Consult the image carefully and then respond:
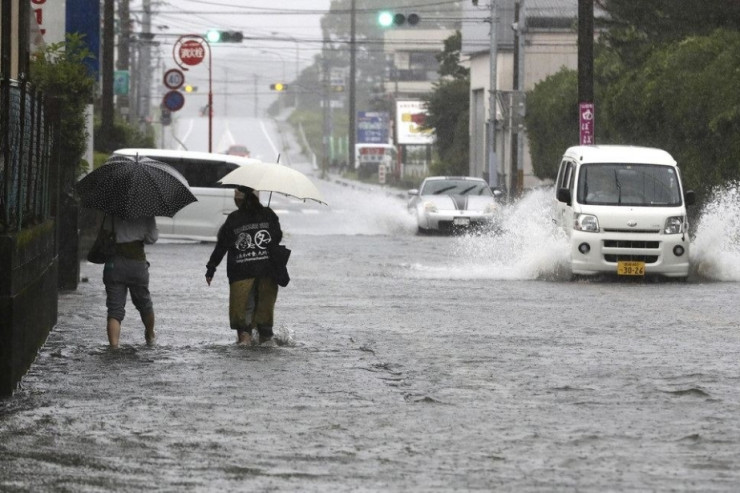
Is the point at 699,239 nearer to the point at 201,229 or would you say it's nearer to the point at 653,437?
the point at 201,229

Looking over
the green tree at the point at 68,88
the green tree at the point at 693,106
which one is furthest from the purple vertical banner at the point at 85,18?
the green tree at the point at 693,106

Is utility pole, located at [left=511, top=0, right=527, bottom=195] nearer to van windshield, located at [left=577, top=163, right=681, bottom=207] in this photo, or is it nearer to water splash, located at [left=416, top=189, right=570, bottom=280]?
water splash, located at [left=416, top=189, right=570, bottom=280]

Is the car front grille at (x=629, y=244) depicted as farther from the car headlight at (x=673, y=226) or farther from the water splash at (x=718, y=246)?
the water splash at (x=718, y=246)

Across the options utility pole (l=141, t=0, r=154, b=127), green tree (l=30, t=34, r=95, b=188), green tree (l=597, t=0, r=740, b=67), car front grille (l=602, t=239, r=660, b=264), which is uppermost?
utility pole (l=141, t=0, r=154, b=127)

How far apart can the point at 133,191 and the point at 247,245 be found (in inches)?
44.7

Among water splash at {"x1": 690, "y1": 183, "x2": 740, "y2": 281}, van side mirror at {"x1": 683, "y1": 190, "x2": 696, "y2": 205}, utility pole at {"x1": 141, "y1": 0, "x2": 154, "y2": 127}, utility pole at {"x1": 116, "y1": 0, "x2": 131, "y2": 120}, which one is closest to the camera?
van side mirror at {"x1": 683, "y1": 190, "x2": 696, "y2": 205}

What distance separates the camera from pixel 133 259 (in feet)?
48.6

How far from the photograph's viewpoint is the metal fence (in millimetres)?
11781

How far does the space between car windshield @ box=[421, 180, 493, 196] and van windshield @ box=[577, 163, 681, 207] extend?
1521 cm

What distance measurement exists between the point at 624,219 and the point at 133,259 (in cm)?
1043

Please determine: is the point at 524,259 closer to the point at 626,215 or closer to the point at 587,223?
the point at 587,223

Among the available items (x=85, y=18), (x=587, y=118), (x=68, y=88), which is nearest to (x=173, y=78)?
(x=587, y=118)

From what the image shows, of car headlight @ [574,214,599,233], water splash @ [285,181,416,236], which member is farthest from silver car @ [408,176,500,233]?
car headlight @ [574,214,599,233]

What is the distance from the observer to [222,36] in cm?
5309
